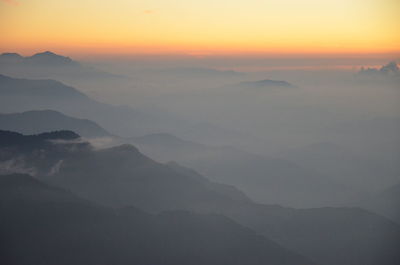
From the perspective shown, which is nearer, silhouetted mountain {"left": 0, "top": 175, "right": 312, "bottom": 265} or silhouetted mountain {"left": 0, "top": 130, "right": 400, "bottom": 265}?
silhouetted mountain {"left": 0, "top": 175, "right": 312, "bottom": 265}

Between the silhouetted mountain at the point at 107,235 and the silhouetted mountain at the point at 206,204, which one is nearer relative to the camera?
the silhouetted mountain at the point at 107,235

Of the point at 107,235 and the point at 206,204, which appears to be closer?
the point at 107,235

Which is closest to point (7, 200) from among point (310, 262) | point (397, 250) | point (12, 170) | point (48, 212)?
point (48, 212)

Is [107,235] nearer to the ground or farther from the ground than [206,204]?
farther from the ground
